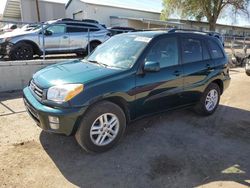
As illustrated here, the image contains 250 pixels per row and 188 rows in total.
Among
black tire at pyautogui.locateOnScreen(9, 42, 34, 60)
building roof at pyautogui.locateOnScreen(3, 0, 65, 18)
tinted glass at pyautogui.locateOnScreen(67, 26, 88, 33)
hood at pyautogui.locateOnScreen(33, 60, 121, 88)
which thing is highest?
building roof at pyautogui.locateOnScreen(3, 0, 65, 18)

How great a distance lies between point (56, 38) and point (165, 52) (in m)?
6.81

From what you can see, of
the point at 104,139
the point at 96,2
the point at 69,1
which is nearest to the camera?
the point at 104,139

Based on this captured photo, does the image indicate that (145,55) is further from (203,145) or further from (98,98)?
(203,145)

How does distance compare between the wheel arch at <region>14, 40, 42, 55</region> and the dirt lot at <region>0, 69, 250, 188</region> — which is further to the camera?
the wheel arch at <region>14, 40, 42, 55</region>

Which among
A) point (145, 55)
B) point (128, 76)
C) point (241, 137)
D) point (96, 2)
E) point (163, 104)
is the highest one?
point (96, 2)

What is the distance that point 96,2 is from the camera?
29672 mm

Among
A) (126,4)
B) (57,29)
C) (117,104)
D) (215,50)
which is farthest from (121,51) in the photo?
(126,4)

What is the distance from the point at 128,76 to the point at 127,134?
3.86 ft

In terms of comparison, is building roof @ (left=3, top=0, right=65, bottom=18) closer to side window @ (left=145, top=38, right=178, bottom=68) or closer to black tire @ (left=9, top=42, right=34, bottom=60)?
black tire @ (left=9, top=42, right=34, bottom=60)

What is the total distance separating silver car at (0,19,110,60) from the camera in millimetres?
8941

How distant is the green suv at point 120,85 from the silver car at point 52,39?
16.3 ft

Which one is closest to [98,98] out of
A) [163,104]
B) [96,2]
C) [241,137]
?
[163,104]

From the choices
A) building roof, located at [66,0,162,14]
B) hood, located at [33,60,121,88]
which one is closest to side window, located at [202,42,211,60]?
hood, located at [33,60,121,88]

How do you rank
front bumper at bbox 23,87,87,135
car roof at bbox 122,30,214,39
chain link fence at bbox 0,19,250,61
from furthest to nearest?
chain link fence at bbox 0,19,250,61
car roof at bbox 122,30,214,39
front bumper at bbox 23,87,87,135
